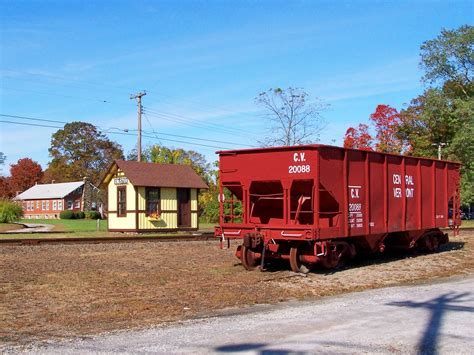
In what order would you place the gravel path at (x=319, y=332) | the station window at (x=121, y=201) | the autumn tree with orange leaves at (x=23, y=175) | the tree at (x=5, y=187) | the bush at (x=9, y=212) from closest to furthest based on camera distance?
the gravel path at (x=319, y=332) → the station window at (x=121, y=201) → the bush at (x=9, y=212) → the tree at (x=5, y=187) → the autumn tree with orange leaves at (x=23, y=175)

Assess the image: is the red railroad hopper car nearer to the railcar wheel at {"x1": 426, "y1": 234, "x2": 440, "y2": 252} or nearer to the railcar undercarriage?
the railcar undercarriage

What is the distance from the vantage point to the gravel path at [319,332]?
21.3ft

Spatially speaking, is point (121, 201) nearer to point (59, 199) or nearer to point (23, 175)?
point (59, 199)

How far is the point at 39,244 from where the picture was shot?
20234 millimetres

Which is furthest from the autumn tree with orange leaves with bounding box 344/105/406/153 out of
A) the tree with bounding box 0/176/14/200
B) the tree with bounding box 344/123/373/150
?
the tree with bounding box 0/176/14/200

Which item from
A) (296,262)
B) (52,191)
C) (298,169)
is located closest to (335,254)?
(296,262)

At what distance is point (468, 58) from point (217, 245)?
39.8 meters

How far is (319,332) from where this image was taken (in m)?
7.26

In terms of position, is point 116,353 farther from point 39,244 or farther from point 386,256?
point 39,244

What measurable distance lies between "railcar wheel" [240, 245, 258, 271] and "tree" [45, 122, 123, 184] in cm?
8483

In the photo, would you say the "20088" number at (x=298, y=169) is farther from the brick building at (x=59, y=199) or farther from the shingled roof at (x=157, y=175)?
the brick building at (x=59, y=199)

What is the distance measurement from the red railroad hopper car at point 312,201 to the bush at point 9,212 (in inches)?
1191

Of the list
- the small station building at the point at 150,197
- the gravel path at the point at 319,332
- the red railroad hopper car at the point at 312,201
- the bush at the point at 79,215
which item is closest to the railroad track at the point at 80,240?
the small station building at the point at 150,197

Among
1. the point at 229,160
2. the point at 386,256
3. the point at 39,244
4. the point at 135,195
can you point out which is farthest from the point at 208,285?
the point at 135,195
